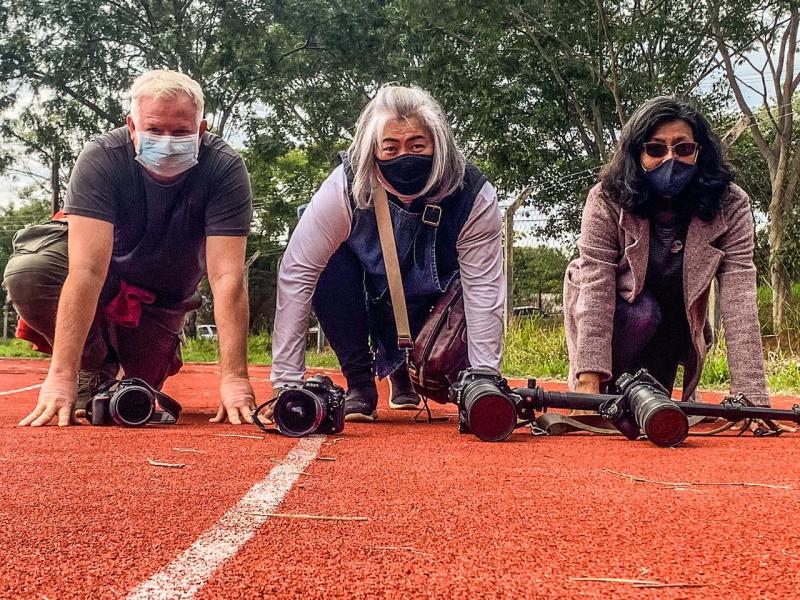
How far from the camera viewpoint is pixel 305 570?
4.84 ft

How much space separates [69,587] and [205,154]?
125 inches

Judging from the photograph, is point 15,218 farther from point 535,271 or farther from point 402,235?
point 402,235

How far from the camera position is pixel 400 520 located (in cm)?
189

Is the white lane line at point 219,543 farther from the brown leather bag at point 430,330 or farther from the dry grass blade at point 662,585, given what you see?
the brown leather bag at point 430,330

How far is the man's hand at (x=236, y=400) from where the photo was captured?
3.99 m

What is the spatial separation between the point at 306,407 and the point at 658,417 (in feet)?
4.31

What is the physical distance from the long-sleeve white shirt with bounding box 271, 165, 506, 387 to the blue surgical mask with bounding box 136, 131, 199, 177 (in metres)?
0.61

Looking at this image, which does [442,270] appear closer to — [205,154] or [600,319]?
[600,319]

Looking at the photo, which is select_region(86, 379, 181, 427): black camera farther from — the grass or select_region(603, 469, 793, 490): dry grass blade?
the grass

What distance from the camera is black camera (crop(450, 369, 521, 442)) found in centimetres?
325

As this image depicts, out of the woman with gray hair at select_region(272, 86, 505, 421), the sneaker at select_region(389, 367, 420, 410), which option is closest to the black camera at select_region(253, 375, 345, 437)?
the woman with gray hair at select_region(272, 86, 505, 421)

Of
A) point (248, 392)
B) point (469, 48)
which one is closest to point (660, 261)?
point (248, 392)

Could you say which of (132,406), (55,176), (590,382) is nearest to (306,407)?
(132,406)

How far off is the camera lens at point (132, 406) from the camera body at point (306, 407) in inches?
24.3
